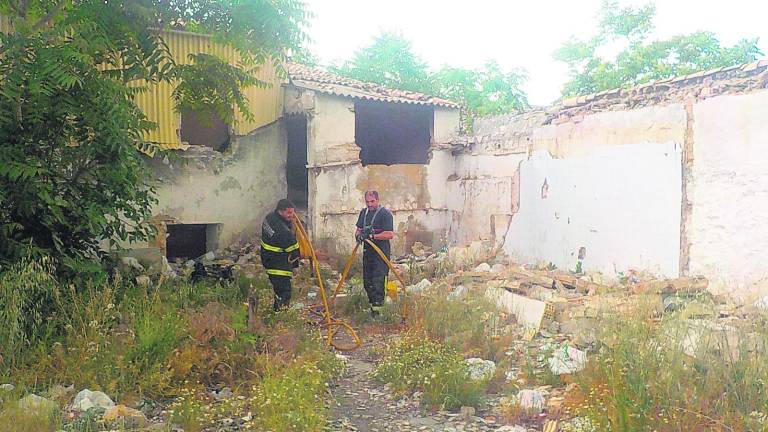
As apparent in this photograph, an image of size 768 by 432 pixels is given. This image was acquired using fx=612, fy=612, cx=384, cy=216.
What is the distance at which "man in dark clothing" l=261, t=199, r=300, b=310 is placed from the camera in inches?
282

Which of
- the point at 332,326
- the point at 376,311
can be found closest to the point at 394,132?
the point at 376,311

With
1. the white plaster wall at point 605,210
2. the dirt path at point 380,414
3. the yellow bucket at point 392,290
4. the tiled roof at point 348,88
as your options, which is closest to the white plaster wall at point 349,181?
the tiled roof at point 348,88

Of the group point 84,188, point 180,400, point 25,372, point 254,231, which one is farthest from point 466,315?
point 254,231

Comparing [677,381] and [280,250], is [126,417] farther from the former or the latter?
[677,381]

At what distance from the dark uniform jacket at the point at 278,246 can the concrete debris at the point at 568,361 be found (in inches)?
127

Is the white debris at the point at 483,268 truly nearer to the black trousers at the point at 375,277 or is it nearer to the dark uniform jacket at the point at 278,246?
the black trousers at the point at 375,277

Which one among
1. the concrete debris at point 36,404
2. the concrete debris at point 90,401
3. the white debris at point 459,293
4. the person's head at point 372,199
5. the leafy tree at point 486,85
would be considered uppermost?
the leafy tree at point 486,85

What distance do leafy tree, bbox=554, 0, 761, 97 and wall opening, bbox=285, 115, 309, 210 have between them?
469 inches

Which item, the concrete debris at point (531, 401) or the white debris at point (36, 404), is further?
the concrete debris at point (531, 401)

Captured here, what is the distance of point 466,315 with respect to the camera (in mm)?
6719

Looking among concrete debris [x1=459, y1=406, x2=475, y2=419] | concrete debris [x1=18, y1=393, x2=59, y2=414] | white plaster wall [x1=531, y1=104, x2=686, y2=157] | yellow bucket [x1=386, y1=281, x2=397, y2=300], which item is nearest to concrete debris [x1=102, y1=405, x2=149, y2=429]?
concrete debris [x1=18, y1=393, x2=59, y2=414]

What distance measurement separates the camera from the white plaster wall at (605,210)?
8.80 metres

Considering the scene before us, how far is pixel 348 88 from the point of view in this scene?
498 inches

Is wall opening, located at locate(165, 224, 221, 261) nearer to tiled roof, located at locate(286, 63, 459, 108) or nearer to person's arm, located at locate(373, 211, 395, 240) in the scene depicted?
tiled roof, located at locate(286, 63, 459, 108)
